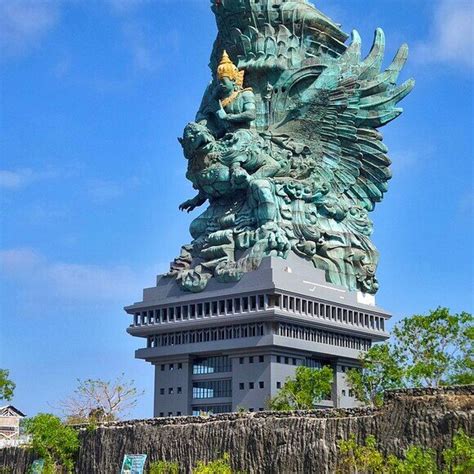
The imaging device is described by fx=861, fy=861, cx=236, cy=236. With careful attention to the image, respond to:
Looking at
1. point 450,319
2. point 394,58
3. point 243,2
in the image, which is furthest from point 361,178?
point 450,319

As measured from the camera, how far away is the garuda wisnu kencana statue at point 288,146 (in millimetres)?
76750

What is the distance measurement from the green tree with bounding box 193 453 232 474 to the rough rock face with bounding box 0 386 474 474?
1.20 ft

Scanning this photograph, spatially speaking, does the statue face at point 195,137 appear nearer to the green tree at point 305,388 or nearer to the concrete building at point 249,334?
the concrete building at point 249,334

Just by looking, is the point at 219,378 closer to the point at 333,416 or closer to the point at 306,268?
the point at 306,268

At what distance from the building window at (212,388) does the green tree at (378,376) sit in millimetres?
15775

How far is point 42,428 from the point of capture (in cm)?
4522

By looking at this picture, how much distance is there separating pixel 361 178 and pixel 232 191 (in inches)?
549

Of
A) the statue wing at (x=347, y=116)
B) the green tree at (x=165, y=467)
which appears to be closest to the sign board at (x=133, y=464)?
the green tree at (x=165, y=467)

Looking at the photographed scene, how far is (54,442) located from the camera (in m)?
45.0

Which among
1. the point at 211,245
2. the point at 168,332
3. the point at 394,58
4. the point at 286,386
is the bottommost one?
the point at 286,386

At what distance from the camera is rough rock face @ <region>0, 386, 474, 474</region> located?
3119 cm

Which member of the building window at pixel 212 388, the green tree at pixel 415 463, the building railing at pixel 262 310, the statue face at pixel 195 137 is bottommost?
the green tree at pixel 415 463

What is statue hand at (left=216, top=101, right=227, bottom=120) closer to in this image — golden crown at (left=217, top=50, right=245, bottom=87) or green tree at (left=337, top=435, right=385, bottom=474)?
golden crown at (left=217, top=50, right=245, bottom=87)

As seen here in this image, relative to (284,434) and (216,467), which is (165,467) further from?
(284,434)
